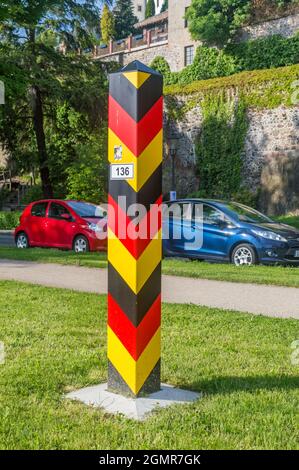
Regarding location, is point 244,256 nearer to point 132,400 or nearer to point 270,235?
point 270,235

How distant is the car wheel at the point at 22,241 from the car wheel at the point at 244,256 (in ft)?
22.7

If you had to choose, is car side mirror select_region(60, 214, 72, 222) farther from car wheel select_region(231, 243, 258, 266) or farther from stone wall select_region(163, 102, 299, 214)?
stone wall select_region(163, 102, 299, 214)

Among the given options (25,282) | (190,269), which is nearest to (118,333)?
(25,282)

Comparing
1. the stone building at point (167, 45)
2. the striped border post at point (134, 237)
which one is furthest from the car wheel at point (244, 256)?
the stone building at point (167, 45)

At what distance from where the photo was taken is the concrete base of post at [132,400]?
12.4ft

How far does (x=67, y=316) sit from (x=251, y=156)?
27.8 m

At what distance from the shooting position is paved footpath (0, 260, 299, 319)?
7.98 meters

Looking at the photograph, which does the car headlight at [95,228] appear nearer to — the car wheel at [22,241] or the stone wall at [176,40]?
the car wheel at [22,241]

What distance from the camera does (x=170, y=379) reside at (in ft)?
14.8

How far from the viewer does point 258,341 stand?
18.9 feet

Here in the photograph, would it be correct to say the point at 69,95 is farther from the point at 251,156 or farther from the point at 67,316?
the point at 67,316

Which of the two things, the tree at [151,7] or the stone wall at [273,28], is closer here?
the stone wall at [273,28]

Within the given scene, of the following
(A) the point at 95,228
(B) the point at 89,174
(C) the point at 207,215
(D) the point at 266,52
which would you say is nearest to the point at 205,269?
(C) the point at 207,215

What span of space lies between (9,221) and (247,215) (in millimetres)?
21031
